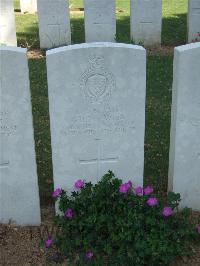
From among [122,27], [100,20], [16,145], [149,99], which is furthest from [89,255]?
[122,27]

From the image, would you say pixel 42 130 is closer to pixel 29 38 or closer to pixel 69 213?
pixel 69 213

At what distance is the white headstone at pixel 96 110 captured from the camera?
3.47 meters

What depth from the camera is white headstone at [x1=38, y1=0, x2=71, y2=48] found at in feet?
32.3

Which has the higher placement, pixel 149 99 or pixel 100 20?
pixel 100 20

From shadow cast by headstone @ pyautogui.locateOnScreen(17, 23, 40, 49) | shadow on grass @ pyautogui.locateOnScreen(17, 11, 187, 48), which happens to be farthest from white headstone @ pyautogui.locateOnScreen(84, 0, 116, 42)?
shadow cast by headstone @ pyautogui.locateOnScreen(17, 23, 40, 49)

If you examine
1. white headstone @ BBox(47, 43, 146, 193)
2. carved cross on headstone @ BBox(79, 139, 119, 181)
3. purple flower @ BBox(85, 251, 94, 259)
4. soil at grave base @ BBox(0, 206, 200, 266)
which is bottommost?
soil at grave base @ BBox(0, 206, 200, 266)

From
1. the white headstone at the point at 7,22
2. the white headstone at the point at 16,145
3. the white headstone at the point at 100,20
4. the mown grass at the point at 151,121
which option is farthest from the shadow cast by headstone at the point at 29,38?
the white headstone at the point at 16,145

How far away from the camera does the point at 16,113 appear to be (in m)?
3.57

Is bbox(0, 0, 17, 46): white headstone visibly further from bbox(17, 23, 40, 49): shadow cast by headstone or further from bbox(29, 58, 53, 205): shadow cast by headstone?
bbox(29, 58, 53, 205): shadow cast by headstone

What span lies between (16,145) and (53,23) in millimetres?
6883

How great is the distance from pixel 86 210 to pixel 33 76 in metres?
4.79

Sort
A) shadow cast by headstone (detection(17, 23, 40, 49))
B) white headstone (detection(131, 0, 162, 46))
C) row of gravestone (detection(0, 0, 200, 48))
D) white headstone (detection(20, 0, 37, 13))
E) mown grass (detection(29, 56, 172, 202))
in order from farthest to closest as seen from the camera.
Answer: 1. white headstone (detection(20, 0, 37, 13))
2. shadow cast by headstone (detection(17, 23, 40, 49))
3. white headstone (detection(131, 0, 162, 46))
4. row of gravestone (detection(0, 0, 200, 48))
5. mown grass (detection(29, 56, 172, 202))

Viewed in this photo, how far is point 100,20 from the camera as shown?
32.3ft

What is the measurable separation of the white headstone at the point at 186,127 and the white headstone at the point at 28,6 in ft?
39.7
